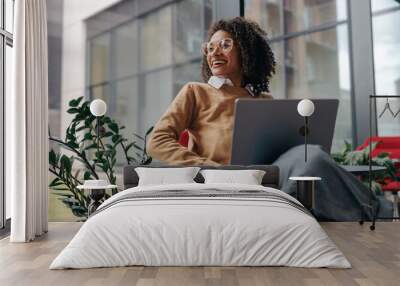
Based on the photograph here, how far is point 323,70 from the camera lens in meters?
6.78

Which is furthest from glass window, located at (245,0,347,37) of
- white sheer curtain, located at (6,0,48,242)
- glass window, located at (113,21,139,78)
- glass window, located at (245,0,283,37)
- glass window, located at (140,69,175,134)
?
white sheer curtain, located at (6,0,48,242)

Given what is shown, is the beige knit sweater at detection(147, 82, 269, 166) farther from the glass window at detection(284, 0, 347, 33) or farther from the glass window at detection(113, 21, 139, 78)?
the glass window at detection(113, 21, 139, 78)

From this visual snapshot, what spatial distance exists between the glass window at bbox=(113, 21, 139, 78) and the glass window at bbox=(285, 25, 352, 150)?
2129mm

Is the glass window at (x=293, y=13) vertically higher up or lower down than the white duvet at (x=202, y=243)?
higher up

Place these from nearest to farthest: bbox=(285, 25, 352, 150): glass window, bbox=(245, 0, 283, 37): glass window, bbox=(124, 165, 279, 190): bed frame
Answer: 1. bbox=(124, 165, 279, 190): bed frame
2. bbox=(285, 25, 352, 150): glass window
3. bbox=(245, 0, 283, 37): glass window

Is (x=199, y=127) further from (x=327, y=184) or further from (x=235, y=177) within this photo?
(x=327, y=184)

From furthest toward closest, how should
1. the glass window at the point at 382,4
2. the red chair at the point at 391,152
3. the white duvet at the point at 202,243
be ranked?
the glass window at the point at 382,4, the red chair at the point at 391,152, the white duvet at the point at 202,243

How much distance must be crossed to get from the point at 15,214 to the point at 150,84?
334cm

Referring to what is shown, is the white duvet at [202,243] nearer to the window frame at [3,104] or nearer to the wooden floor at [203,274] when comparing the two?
the wooden floor at [203,274]

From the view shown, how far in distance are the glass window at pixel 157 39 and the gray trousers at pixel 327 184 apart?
2.55 metres

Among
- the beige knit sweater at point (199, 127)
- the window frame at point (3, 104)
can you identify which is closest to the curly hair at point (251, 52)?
the beige knit sweater at point (199, 127)

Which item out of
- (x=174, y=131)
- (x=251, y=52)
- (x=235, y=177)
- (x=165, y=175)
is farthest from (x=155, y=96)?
(x=235, y=177)

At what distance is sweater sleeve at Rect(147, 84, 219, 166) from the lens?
5.75m

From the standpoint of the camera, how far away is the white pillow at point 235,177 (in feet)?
16.0
